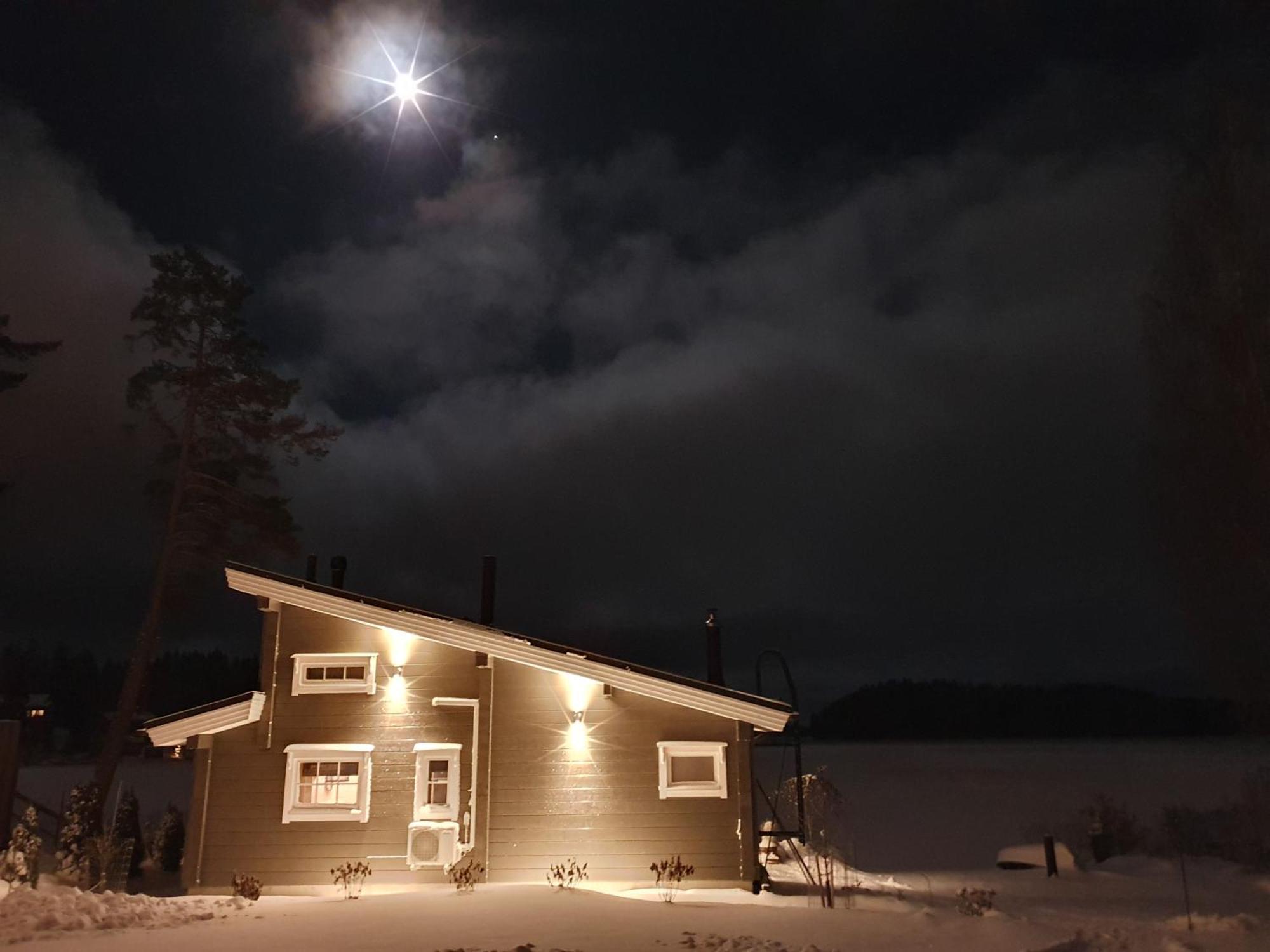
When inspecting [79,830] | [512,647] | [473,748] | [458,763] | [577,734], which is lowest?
[79,830]

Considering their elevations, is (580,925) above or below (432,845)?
below

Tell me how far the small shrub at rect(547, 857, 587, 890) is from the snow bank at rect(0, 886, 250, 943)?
4.39 meters

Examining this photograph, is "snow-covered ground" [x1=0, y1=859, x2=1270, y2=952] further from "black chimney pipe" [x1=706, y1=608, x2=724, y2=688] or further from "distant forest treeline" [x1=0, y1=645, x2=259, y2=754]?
"distant forest treeline" [x1=0, y1=645, x2=259, y2=754]

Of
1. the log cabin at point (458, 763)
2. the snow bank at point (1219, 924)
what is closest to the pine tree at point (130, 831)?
the log cabin at point (458, 763)

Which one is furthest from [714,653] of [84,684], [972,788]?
[84,684]

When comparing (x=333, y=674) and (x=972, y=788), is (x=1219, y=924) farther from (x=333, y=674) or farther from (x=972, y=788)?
(x=972, y=788)

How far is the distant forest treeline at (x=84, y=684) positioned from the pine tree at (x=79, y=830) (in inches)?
1523

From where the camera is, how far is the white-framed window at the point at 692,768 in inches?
567

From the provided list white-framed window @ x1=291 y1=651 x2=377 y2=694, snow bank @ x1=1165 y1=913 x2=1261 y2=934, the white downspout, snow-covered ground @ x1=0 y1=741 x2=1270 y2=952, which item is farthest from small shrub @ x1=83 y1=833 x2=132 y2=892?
snow bank @ x1=1165 y1=913 x2=1261 y2=934

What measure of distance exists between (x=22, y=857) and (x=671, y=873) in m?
8.69

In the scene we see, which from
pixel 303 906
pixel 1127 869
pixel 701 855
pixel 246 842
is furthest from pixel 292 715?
pixel 1127 869

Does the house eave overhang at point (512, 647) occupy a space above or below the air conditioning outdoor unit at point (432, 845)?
above

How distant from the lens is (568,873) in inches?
557

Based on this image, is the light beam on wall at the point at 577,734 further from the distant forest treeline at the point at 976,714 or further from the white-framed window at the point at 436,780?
the distant forest treeline at the point at 976,714
